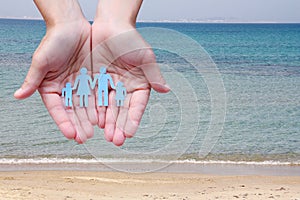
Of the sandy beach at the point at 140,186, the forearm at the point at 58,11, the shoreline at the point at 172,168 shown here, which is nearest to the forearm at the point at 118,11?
the forearm at the point at 58,11

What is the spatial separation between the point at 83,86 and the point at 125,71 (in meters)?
0.24

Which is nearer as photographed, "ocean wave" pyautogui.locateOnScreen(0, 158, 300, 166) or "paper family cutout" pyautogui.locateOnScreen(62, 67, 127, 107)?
"paper family cutout" pyautogui.locateOnScreen(62, 67, 127, 107)

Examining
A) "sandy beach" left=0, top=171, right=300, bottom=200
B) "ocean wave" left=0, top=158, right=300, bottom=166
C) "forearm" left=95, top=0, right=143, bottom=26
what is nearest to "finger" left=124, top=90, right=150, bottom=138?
"forearm" left=95, top=0, right=143, bottom=26

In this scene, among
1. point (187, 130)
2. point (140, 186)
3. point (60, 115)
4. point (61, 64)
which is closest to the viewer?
point (60, 115)

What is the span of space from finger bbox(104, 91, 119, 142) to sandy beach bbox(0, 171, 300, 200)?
16.2 ft

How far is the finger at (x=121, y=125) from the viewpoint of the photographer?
2609mm

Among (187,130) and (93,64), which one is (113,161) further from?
(93,64)

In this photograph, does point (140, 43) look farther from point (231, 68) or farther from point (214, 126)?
point (231, 68)

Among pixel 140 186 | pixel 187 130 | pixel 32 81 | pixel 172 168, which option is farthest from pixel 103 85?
pixel 172 168

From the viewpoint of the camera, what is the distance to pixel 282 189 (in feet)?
28.0

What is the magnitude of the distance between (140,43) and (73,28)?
310 millimetres

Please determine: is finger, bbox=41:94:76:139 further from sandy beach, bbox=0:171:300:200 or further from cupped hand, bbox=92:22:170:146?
sandy beach, bbox=0:171:300:200

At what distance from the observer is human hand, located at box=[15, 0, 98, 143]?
258cm

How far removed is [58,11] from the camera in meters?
2.70
